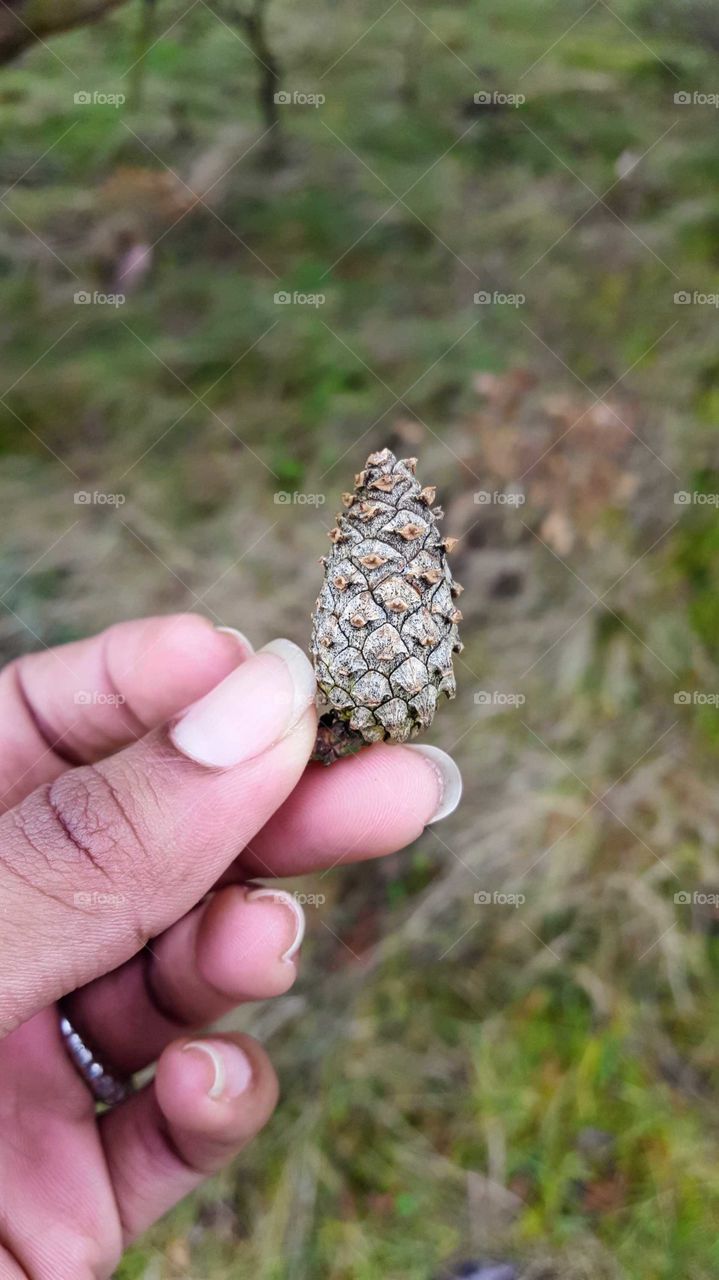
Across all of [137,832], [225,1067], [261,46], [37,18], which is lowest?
[225,1067]

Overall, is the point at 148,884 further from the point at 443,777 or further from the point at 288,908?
the point at 443,777

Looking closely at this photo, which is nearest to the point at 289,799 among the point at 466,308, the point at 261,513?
the point at 261,513

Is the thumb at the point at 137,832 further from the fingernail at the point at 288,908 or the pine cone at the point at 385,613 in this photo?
the fingernail at the point at 288,908

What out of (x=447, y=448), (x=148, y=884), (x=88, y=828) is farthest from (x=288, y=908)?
(x=447, y=448)

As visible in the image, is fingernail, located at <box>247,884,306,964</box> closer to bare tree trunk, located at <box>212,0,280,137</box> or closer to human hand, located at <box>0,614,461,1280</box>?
human hand, located at <box>0,614,461,1280</box>

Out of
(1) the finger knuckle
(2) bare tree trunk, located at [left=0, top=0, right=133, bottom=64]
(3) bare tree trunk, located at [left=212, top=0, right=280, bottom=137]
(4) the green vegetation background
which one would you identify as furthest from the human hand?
(3) bare tree trunk, located at [left=212, top=0, right=280, bottom=137]
